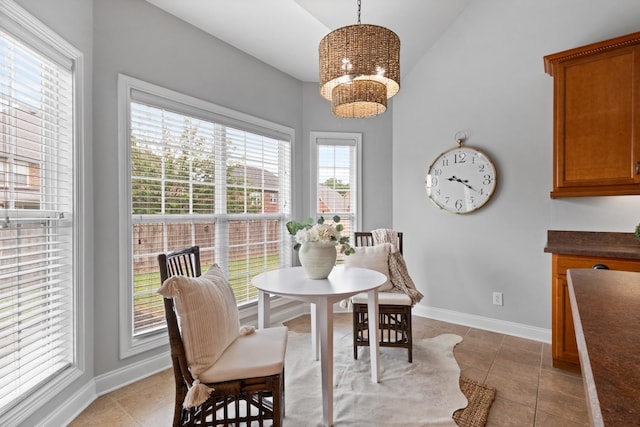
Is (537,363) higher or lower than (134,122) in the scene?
lower

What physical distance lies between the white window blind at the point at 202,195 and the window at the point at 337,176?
0.39 m

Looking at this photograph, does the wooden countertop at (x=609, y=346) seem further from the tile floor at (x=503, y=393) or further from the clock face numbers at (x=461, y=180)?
the clock face numbers at (x=461, y=180)

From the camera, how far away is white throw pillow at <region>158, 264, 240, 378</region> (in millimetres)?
1424

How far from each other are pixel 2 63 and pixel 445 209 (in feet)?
11.4

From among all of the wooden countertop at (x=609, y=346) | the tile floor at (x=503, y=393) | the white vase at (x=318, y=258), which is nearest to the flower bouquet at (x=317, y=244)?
the white vase at (x=318, y=258)

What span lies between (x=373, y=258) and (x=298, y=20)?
2156 millimetres

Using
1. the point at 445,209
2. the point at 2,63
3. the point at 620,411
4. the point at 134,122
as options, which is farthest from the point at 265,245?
the point at 620,411

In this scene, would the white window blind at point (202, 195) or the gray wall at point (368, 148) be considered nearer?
the white window blind at point (202, 195)

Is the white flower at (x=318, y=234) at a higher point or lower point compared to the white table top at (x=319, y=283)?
higher

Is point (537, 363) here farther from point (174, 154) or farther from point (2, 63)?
point (2, 63)

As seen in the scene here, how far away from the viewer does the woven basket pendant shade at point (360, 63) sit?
6.22 ft

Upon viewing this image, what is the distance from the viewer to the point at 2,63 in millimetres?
1505

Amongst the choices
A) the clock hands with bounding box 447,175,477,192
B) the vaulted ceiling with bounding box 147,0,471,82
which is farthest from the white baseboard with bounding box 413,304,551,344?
the vaulted ceiling with bounding box 147,0,471,82

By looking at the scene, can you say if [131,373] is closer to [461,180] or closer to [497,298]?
[497,298]
